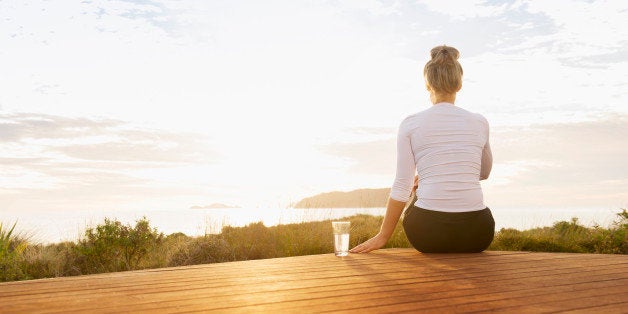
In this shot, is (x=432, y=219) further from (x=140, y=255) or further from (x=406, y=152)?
(x=140, y=255)

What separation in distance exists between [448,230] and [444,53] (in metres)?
1.19

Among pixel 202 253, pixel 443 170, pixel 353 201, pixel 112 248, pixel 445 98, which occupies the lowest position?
pixel 202 253

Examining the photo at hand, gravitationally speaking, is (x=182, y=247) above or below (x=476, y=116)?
below

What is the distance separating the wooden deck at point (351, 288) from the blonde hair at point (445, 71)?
115cm

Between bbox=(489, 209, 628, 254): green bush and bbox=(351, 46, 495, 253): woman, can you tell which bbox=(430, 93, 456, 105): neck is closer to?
bbox=(351, 46, 495, 253): woman

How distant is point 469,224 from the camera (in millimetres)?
3551

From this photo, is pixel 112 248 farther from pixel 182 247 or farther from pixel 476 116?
pixel 476 116

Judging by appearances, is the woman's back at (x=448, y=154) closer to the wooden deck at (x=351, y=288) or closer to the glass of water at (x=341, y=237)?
the wooden deck at (x=351, y=288)

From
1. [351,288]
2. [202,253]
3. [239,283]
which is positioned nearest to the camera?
[351,288]

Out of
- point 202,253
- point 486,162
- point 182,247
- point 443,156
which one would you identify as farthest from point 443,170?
point 182,247

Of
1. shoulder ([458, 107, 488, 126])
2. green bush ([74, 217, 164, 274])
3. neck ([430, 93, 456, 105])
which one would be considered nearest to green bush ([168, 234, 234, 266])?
green bush ([74, 217, 164, 274])

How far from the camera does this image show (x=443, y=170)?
3.48 m

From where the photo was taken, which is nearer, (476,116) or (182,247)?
(476,116)

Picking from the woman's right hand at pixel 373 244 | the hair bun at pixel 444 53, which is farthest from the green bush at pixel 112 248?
the hair bun at pixel 444 53
